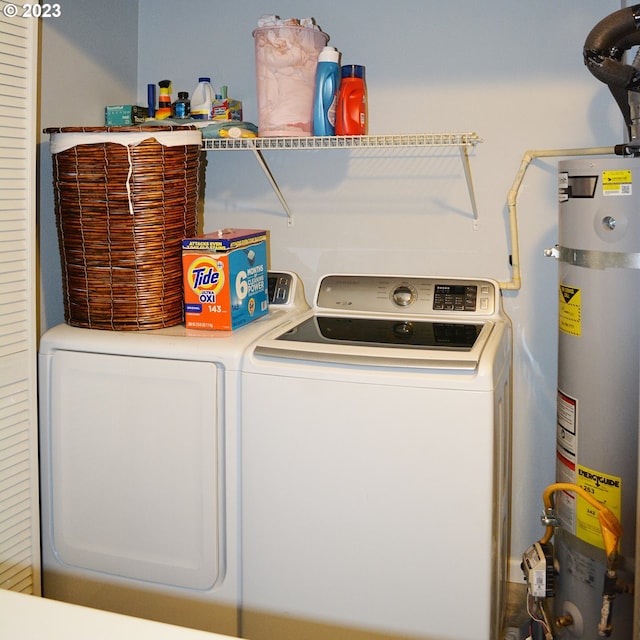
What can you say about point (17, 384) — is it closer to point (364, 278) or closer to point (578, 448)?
point (364, 278)

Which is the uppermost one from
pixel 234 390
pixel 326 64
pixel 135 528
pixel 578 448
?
pixel 326 64

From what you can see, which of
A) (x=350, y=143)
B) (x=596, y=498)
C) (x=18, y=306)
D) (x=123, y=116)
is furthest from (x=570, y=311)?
(x=123, y=116)

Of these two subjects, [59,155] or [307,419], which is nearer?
[307,419]

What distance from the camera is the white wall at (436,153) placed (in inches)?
94.7

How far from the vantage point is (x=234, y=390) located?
1962mm

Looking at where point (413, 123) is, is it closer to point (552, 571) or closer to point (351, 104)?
point (351, 104)

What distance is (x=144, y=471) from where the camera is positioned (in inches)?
81.3

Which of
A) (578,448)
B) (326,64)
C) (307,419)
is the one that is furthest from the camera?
(326,64)

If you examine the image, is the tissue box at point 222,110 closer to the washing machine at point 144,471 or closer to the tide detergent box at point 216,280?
the tide detergent box at point 216,280

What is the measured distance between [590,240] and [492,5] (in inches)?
38.8

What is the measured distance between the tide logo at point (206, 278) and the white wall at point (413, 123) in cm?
59

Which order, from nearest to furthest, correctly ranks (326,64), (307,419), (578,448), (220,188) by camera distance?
1. (307,419)
2. (578,448)
3. (326,64)
4. (220,188)

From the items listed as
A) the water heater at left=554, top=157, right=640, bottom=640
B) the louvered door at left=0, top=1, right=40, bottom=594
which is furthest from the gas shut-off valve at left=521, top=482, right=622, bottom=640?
the louvered door at left=0, top=1, right=40, bottom=594

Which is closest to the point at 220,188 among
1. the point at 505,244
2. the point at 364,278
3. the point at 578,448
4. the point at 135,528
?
the point at 364,278
